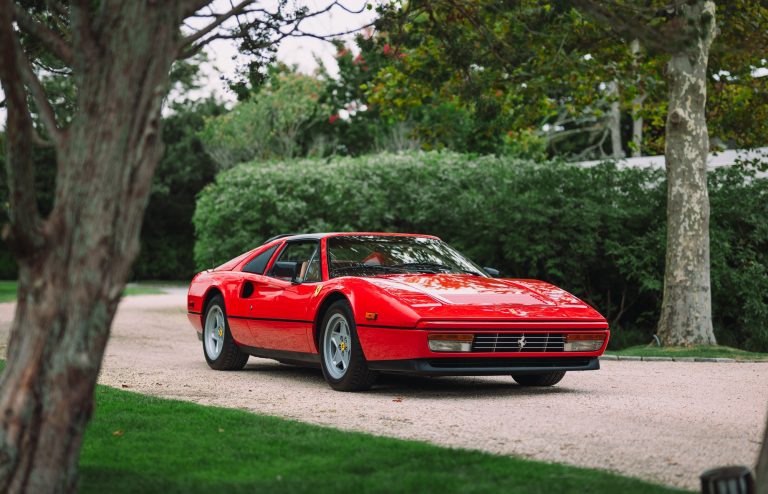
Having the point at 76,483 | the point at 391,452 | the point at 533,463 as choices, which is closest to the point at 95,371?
the point at 76,483

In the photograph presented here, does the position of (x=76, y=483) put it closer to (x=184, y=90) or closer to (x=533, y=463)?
(x=533, y=463)

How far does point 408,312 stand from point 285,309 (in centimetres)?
193

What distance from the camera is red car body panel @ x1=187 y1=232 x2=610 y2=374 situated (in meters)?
8.31

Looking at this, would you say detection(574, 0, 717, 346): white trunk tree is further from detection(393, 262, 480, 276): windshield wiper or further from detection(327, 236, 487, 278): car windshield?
detection(393, 262, 480, 276): windshield wiper

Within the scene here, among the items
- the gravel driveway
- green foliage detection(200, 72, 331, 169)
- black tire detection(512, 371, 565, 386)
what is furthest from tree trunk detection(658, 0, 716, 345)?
green foliage detection(200, 72, 331, 169)

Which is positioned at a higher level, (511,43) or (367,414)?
(511,43)

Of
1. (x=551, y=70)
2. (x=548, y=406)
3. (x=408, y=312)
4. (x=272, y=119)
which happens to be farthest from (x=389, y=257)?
(x=272, y=119)

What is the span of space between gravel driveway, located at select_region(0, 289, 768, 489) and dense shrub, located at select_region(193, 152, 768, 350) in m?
4.23

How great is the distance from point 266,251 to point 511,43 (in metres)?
4.54

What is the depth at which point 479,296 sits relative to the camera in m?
8.81

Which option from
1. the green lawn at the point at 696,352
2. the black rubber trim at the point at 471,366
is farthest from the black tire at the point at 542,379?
the green lawn at the point at 696,352

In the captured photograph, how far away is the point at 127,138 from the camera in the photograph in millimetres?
4348

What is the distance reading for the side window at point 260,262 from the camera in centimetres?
1082

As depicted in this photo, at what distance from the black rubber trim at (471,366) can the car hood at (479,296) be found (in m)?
0.39
